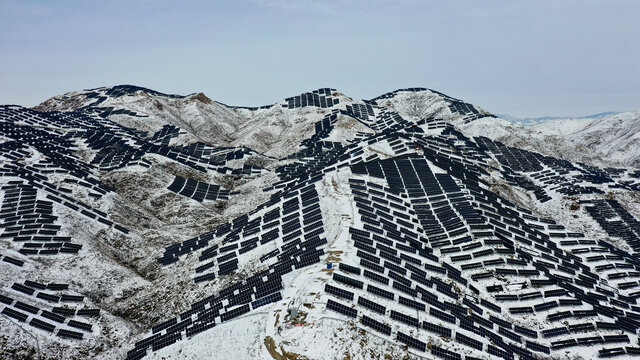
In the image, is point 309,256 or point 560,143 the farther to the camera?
point 560,143

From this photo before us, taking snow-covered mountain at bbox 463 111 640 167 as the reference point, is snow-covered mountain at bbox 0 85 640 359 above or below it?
below

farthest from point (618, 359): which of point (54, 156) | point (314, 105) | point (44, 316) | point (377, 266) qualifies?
point (314, 105)

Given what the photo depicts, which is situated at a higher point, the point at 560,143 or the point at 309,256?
the point at 560,143

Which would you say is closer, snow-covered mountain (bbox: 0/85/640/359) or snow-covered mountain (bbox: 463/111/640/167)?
snow-covered mountain (bbox: 0/85/640/359)

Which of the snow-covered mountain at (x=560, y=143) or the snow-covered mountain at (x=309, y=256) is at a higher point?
the snow-covered mountain at (x=560, y=143)

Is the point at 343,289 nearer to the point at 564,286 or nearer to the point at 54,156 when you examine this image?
the point at 564,286

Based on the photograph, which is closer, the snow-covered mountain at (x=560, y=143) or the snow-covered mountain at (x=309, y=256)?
the snow-covered mountain at (x=309, y=256)

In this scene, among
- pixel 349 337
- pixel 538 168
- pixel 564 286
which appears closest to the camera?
pixel 349 337

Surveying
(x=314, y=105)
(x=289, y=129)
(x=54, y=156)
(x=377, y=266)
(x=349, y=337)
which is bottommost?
(x=349, y=337)
